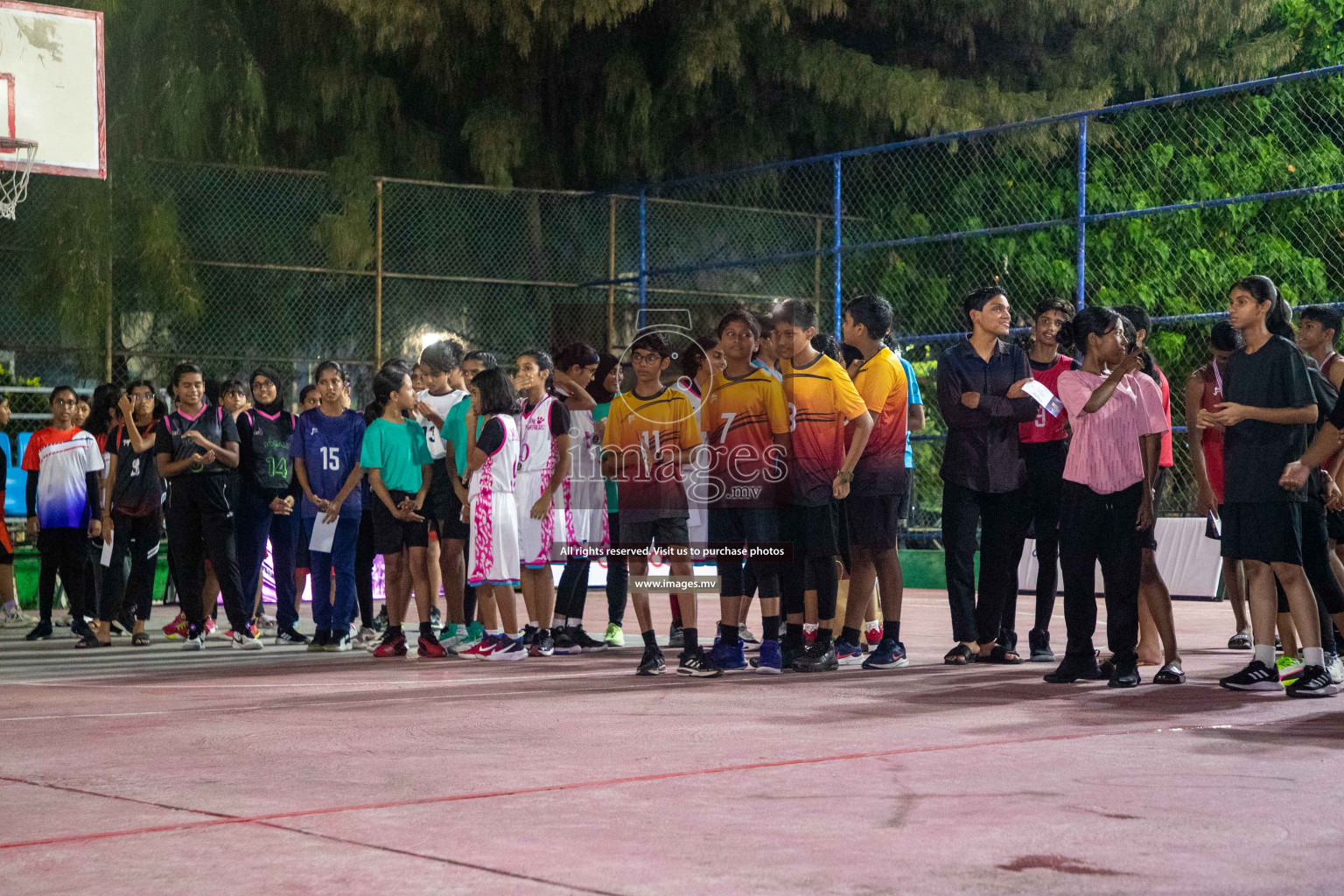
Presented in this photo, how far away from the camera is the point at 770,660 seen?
8.56 metres

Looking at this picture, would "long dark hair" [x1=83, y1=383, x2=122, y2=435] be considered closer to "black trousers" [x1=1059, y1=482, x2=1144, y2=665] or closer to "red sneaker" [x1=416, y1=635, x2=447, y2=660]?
"red sneaker" [x1=416, y1=635, x2=447, y2=660]

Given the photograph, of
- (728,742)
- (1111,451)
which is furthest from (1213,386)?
(728,742)

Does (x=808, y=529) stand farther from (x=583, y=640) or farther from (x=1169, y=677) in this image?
(x=583, y=640)

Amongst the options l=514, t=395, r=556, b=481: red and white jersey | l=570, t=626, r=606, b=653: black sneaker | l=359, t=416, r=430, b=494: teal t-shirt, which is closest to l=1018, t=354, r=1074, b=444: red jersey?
l=514, t=395, r=556, b=481: red and white jersey

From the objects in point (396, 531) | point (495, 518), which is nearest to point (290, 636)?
point (396, 531)

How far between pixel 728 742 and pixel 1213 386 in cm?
477

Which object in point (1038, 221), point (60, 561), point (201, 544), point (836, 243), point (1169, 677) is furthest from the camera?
point (1038, 221)

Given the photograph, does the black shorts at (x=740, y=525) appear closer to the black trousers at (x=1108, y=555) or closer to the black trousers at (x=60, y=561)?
the black trousers at (x=1108, y=555)

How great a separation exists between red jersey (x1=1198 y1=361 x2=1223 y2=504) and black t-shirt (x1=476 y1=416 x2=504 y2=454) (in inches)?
155

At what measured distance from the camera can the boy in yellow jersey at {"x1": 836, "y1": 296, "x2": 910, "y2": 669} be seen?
8836mm

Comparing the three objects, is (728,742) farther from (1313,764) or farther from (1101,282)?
(1101,282)

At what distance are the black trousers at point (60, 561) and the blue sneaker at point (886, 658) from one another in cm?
616

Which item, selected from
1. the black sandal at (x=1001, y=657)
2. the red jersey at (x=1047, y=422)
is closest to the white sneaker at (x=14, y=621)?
the black sandal at (x=1001, y=657)

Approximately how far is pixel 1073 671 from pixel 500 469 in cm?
345
